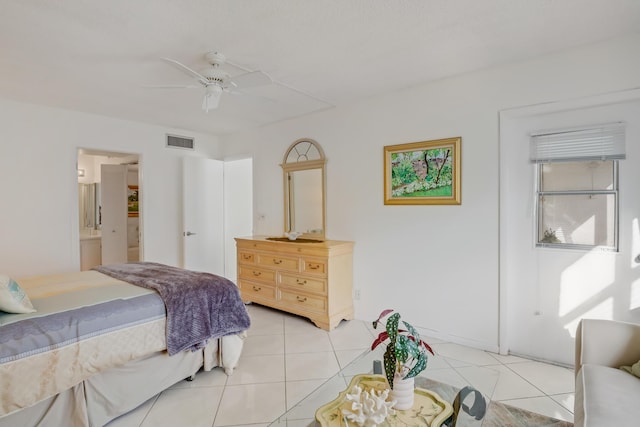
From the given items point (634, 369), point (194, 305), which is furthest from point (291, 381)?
point (634, 369)

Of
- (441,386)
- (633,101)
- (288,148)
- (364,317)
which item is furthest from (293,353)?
(633,101)

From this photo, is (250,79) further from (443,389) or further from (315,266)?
(443,389)

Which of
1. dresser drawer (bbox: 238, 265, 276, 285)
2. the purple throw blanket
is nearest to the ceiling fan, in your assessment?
the purple throw blanket

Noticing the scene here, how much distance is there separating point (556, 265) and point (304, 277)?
7.52 ft

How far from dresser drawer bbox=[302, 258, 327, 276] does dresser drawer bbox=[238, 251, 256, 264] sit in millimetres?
820

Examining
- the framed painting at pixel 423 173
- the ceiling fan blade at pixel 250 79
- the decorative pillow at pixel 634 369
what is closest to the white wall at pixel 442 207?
the framed painting at pixel 423 173

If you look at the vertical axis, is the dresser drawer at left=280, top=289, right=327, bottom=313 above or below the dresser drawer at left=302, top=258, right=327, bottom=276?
below

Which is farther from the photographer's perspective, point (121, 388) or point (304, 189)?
point (304, 189)

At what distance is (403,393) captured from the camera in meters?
1.45

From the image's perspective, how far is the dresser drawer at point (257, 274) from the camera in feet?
12.7

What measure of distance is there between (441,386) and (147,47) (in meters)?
2.85

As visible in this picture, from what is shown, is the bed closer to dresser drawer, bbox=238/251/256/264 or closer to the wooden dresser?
the wooden dresser

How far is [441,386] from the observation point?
1.71m

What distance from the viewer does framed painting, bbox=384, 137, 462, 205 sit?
9.80 feet
